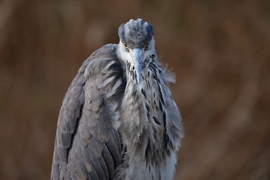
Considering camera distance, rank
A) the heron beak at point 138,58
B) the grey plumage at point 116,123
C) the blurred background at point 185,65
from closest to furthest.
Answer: the heron beak at point 138,58 < the grey plumage at point 116,123 < the blurred background at point 185,65

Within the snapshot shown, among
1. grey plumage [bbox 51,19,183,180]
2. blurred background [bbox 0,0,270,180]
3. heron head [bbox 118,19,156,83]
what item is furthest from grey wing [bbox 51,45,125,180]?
blurred background [bbox 0,0,270,180]

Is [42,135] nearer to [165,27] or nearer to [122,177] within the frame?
[165,27]

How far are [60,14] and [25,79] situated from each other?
897 mm

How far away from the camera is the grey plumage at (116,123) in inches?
108

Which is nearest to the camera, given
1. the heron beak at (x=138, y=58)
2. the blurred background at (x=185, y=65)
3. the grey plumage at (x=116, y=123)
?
the heron beak at (x=138, y=58)

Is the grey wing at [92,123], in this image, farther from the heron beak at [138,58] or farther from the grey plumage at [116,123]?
the heron beak at [138,58]

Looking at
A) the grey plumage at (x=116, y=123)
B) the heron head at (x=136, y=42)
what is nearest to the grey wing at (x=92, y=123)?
the grey plumage at (x=116, y=123)

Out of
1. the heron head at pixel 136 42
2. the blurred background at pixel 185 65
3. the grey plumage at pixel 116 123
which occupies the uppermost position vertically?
the blurred background at pixel 185 65

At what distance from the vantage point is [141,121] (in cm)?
278

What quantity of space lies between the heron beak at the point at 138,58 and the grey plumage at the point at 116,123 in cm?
11

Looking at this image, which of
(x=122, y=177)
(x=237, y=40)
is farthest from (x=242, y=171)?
(x=122, y=177)

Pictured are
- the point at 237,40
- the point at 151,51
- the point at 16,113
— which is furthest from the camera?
the point at 16,113

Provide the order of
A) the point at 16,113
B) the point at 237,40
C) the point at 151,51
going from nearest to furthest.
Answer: the point at 151,51, the point at 237,40, the point at 16,113

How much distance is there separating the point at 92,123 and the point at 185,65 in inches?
121
